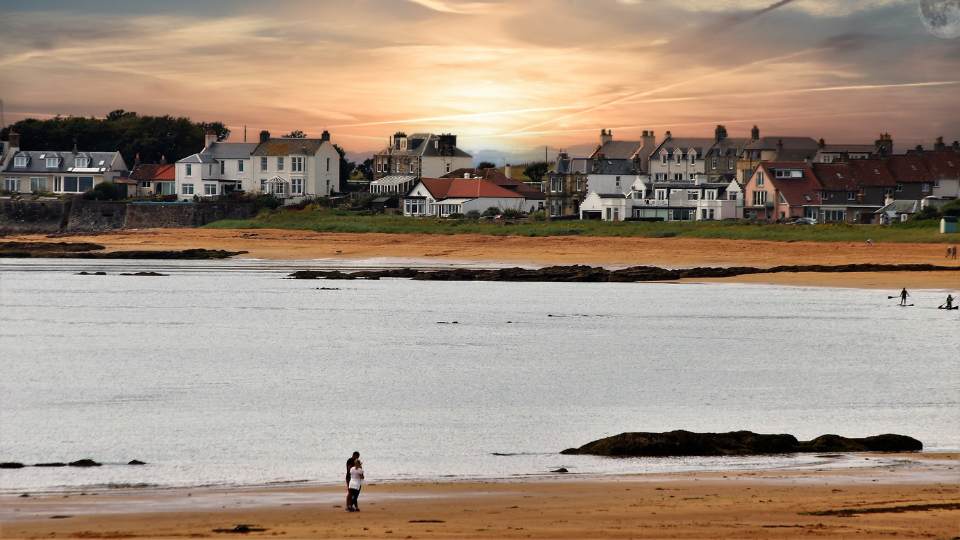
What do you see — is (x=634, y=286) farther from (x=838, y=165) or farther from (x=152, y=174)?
(x=152, y=174)

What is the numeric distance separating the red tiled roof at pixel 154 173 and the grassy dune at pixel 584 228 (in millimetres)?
17863

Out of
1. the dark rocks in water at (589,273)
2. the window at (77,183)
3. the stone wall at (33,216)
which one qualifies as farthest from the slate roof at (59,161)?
the dark rocks in water at (589,273)

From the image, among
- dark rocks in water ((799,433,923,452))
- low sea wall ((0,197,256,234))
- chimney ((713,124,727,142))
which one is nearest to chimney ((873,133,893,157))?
chimney ((713,124,727,142))

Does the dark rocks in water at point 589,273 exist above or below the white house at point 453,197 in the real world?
below

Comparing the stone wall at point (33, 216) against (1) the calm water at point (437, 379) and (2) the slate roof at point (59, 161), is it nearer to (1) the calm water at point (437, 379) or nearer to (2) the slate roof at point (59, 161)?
(2) the slate roof at point (59, 161)

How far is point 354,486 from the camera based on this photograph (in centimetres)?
1335

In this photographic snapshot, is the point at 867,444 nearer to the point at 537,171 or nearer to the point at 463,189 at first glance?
the point at 463,189

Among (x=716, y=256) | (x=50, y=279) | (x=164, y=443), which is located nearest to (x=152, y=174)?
(x=50, y=279)

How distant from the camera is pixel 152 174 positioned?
374 feet

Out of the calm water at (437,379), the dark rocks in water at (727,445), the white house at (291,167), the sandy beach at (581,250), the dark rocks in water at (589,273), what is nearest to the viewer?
the dark rocks in water at (727,445)

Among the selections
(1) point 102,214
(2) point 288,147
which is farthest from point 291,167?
(1) point 102,214

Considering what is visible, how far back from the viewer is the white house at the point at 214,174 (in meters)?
108

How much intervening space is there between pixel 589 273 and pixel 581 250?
14.5 metres

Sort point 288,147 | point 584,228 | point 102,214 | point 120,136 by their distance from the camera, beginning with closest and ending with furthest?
1. point 584,228
2. point 102,214
3. point 288,147
4. point 120,136
